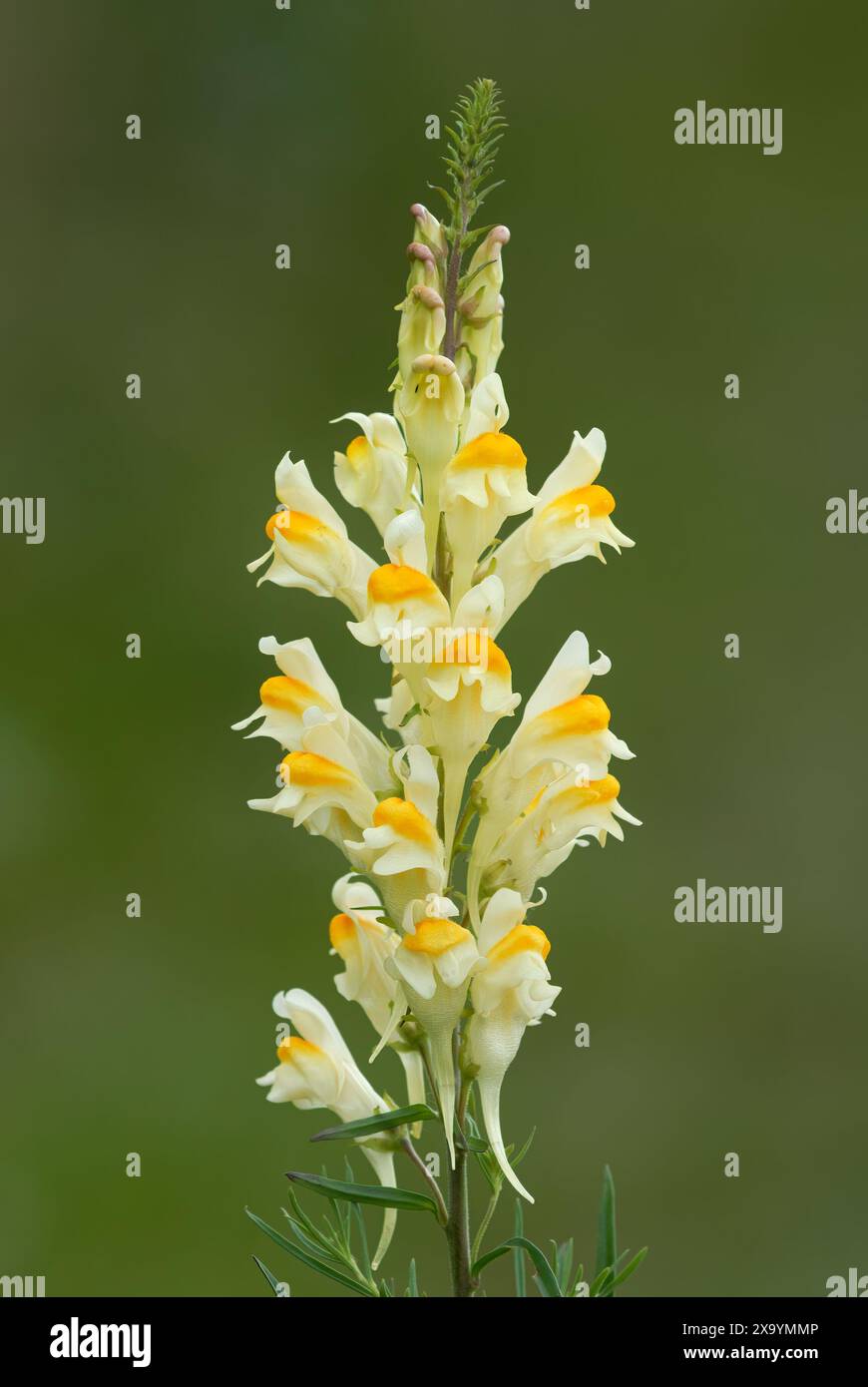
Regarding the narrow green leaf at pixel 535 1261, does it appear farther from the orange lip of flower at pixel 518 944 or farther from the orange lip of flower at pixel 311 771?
the orange lip of flower at pixel 311 771

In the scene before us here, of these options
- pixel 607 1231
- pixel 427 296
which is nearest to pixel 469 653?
pixel 427 296

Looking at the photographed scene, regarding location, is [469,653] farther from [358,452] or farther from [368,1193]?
[368,1193]

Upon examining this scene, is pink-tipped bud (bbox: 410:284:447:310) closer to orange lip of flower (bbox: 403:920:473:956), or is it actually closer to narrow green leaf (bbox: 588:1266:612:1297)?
orange lip of flower (bbox: 403:920:473:956)

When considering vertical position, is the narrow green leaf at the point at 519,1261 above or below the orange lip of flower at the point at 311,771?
below

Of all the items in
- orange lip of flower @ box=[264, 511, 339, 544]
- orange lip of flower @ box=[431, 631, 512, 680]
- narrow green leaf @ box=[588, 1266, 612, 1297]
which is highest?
orange lip of flower @ box=[264, 511, 339, 544]

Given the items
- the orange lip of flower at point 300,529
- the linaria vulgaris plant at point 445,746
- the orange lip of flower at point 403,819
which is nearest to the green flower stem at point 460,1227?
the linaria vulgaris plant at point 445,746

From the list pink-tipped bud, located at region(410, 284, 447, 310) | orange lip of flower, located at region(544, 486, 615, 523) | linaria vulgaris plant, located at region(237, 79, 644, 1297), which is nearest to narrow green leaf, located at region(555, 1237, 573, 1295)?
linaria vulgaris plant, located at region(237, 79, 644, 1297)
